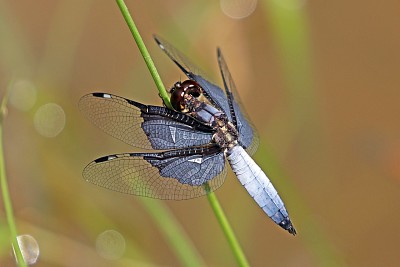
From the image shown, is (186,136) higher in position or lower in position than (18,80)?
A: lower

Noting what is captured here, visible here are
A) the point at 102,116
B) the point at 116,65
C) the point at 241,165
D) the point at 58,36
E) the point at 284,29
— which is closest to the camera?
the point at 102,116

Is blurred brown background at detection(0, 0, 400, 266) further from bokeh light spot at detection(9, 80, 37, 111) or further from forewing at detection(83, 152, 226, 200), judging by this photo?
forewing at detection(83, 152, 226, 200)

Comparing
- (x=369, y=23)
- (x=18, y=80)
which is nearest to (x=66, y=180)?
(x=18, y=80)

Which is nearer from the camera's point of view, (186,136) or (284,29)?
(186,136)

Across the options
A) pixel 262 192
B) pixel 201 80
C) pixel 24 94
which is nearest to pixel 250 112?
pixel 24 94

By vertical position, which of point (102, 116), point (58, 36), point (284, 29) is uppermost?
point (58, 36)

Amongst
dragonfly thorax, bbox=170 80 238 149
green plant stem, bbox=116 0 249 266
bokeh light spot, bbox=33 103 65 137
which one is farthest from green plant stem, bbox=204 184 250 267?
bokeh light spot, bbox=33 103 65 137

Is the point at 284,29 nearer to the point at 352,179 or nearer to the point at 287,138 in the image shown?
the point at 287,138

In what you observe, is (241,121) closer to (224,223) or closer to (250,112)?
(224,223)
